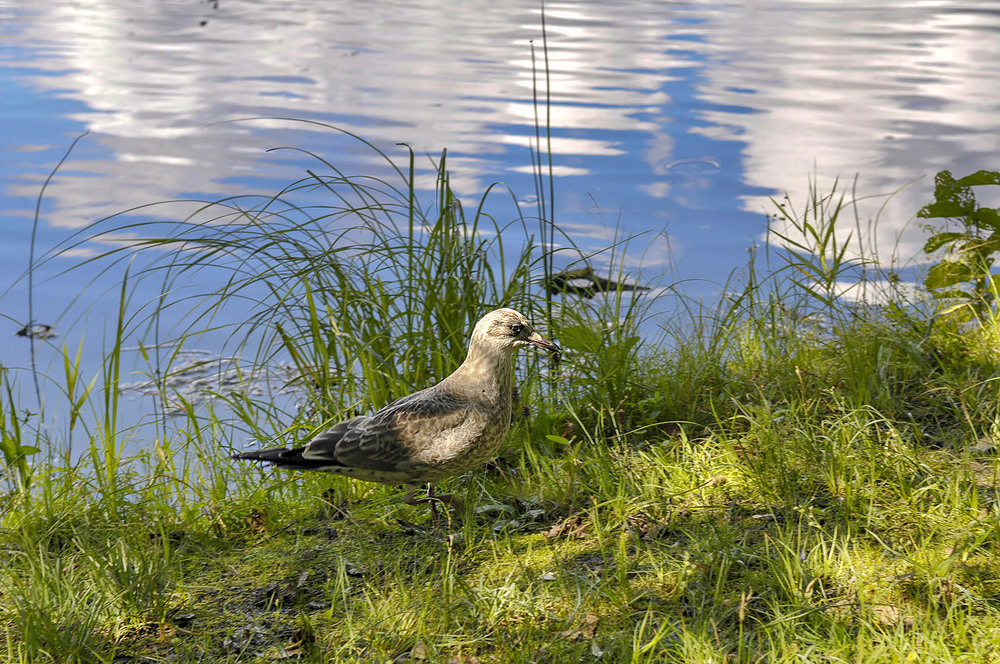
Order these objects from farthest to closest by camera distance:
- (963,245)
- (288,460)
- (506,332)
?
(963,245) → (506,332) → (288,460)

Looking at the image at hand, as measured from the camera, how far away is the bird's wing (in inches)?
151

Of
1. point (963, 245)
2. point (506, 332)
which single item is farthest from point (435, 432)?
point (963, 245)

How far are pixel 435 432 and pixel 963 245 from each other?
360 centimetres

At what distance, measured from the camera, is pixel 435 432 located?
3.85m

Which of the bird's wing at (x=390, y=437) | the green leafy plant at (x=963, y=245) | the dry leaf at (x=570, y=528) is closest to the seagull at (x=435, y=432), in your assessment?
the bird's wing at (x=390, y=437)

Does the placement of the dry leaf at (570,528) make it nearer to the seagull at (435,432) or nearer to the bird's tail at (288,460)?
the seagull at (435,432)

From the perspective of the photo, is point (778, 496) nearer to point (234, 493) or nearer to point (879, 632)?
point (879, 632)

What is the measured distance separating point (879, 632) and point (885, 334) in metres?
2.50

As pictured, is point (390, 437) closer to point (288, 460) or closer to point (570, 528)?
point (288, 460)

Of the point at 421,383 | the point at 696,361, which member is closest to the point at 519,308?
the point at 421,383

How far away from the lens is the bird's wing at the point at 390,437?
3830 mm

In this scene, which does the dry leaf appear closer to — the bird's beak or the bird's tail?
the bird's beak

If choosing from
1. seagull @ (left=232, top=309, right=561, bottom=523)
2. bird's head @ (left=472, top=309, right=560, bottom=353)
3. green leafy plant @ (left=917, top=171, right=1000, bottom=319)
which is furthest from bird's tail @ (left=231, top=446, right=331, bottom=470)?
green leafy plant @ (left=917, top=171, right=1000, bottom=319)

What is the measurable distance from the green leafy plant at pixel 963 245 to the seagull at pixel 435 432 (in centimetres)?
285
